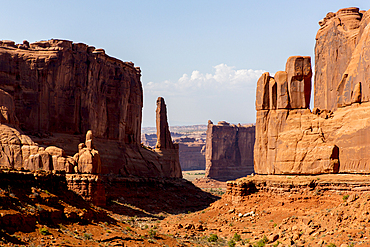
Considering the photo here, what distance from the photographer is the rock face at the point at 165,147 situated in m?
83.9

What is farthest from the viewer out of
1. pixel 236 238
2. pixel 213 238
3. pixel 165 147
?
pixel 165 147

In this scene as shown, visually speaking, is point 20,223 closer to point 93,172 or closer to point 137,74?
point 93,172

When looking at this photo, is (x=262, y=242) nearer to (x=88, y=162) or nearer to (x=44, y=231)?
(x=44, y=231)

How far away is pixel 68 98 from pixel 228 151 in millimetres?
75454

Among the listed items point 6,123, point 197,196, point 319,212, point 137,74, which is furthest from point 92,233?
point 137,74

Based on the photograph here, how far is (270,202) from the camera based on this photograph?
4019 centimetres

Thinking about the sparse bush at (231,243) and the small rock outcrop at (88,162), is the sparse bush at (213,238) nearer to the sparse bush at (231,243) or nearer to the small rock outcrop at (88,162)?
the sparse bush at (231,243)

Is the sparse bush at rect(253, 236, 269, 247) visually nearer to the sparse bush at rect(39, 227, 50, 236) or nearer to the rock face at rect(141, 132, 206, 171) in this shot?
the sparse bush at rect(39, 227, 50, 236)

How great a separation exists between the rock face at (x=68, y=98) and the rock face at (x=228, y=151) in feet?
195

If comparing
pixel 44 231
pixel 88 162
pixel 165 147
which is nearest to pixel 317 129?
pixel 88 162

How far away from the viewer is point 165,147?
8631 centimetres

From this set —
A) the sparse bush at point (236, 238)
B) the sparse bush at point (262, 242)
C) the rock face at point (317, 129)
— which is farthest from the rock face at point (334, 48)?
the sparse bush at point (262, 242)

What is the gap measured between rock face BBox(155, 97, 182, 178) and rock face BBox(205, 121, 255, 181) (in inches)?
1846

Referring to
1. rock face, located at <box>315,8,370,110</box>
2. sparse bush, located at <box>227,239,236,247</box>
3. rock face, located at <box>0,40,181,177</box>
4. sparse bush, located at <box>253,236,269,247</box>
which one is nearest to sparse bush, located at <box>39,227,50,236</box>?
sparse bush, located at <box>227,239,236,247</box>
